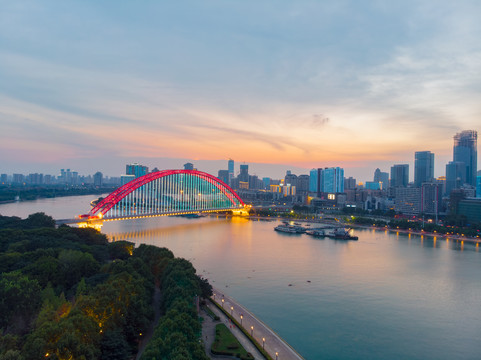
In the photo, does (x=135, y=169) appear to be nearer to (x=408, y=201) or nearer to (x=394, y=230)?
(x=408, y=201)

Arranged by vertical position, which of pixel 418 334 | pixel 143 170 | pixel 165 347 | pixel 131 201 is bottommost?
pixel 418 334

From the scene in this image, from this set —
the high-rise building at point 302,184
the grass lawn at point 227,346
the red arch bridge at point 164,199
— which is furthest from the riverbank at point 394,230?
the high-rise building at point 302,184

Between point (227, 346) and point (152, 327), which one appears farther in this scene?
point (152, 327)

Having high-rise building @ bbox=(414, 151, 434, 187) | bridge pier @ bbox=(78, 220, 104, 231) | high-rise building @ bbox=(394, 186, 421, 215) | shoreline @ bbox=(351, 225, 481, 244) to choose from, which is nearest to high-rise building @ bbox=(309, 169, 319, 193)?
high-rise building @ bbox=(414, 151, 434, 187)

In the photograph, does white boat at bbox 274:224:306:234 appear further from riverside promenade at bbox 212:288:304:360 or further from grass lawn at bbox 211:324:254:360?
grass lawn at bbox 211:324:254:360

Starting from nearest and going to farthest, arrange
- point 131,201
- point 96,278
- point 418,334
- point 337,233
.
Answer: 1. point 418,334
2. point 96,278
3. point 337,233
4. point 131,201

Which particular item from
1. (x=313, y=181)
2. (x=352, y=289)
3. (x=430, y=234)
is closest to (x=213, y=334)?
(x=352, y=289)

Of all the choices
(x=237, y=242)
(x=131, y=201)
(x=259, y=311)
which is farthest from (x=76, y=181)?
(x=259, y=311)

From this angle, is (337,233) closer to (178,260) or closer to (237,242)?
(237,242)
